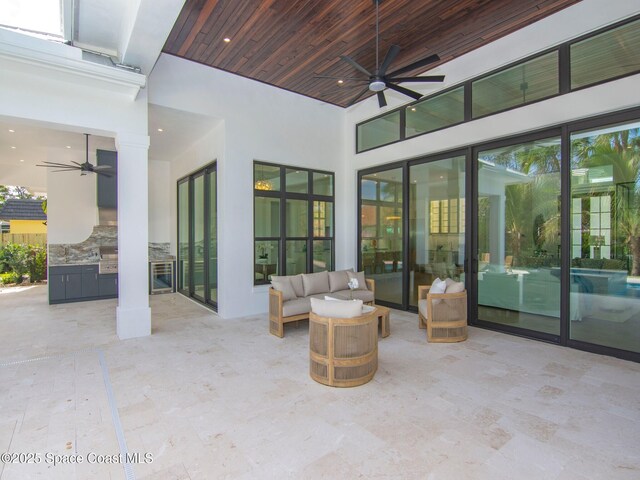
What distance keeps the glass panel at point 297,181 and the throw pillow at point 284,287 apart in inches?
82.9

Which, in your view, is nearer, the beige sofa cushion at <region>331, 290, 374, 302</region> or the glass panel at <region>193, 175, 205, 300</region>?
the beige sofa cushion at <region>331, 290, 374, 302</region>

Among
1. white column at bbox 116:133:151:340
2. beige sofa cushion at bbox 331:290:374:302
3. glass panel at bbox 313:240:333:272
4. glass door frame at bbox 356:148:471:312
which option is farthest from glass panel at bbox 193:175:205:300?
glass door frame at bbox 356:148:471:312

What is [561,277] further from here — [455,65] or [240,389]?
[240,389]

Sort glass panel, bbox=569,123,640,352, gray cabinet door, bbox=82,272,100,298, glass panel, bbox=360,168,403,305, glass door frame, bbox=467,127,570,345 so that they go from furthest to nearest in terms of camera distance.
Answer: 1. gray cabinet door, bbox=82,272,100,298
2. glass panel, bbox=360,168,403,305
3. glass door frame, bbox=467,127,570,345
4. glass panel, bbox=569,123,640,352

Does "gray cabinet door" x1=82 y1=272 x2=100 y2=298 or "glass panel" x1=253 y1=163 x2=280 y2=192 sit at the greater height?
"glass panel" x1=253 y1=163 x2=280 y2=192

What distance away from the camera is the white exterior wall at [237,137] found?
5.38 meters

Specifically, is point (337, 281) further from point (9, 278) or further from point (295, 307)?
point (9, 278)

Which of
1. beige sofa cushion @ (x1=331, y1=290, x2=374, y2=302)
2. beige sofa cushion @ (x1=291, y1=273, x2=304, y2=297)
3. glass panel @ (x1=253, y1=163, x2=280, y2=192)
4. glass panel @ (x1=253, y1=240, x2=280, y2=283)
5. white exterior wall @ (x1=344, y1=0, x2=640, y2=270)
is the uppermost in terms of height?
white exterior wall @ (x1=344, y1=0, x2=640, y2=270)

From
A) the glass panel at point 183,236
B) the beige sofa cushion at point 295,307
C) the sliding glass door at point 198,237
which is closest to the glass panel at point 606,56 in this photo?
the beige sofa cushion at point 295,307

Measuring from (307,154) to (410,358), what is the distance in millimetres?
4465

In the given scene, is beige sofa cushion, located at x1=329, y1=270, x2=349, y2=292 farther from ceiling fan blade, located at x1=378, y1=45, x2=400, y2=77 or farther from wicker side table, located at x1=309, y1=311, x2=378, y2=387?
ceiling fan blade, located at x1=378, y1=45, x2=400, y2=77

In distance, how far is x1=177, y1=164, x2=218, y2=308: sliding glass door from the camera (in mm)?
6628

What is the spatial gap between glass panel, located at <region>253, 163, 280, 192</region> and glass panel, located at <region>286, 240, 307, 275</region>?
44.4 inches

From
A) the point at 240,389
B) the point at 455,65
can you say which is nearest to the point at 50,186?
the point at 240,389
